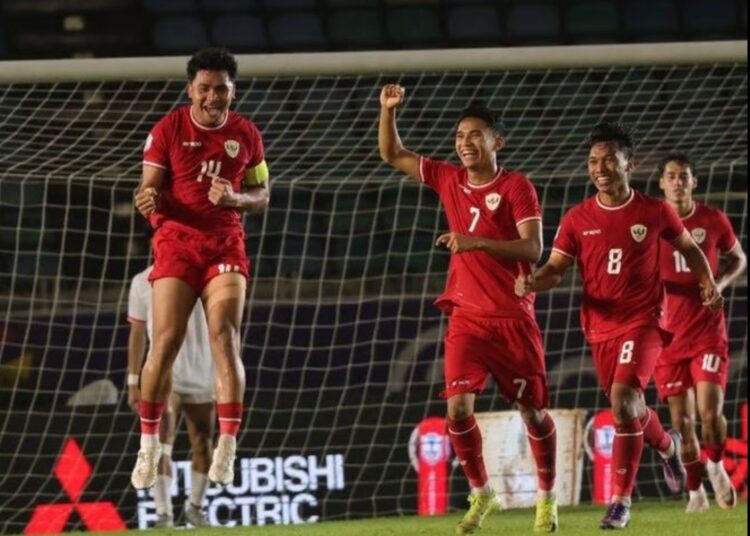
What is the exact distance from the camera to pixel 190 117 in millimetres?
6211

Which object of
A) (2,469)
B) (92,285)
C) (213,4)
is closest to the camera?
(2,469)

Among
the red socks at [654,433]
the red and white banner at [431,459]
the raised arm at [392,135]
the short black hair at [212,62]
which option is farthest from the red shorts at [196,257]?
the red and white banner at [431,459]

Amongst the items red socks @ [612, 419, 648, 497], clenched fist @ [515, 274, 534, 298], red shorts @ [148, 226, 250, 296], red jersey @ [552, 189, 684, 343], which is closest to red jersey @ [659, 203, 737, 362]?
red jersey @ [552, 189, 684, 343]

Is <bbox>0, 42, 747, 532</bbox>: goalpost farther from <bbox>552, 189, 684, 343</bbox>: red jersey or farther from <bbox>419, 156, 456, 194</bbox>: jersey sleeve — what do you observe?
<bbox>552, 189, 684, 343</bbox>: red jersey

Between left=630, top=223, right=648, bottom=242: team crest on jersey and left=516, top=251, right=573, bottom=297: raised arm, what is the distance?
273mm

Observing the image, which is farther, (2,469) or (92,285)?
(92,285)

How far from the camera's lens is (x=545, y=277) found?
6.41 metres

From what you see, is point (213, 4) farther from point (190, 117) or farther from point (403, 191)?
point (190, 117)

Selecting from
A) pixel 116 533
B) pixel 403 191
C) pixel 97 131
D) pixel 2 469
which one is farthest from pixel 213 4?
pixel 116 533

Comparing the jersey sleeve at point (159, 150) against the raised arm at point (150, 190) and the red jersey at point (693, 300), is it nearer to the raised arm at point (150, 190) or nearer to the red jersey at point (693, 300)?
the raised arm at point (150, 190)

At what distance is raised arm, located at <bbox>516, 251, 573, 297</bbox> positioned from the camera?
20.3 feet

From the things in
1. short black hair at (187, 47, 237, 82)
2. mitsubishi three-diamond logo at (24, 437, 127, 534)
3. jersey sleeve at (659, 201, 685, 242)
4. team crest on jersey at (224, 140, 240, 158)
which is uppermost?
short black hair at (187, 47, 237, 82)

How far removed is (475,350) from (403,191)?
6.13m

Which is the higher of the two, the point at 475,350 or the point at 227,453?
the point at 475,350
